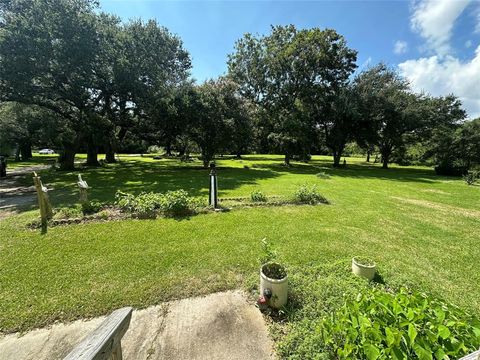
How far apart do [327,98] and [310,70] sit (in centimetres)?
303

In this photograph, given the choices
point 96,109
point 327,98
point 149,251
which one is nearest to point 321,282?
point 149,251

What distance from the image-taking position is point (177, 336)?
2664 millimetres

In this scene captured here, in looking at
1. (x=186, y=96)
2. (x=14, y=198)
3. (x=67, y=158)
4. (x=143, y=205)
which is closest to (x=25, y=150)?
(x=67, y=158)

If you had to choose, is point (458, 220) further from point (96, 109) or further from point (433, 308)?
point (96, 109)

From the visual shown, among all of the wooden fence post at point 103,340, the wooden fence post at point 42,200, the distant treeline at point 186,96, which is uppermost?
the distant treeline at point 186,96

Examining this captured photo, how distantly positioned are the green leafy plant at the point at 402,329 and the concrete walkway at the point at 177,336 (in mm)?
997

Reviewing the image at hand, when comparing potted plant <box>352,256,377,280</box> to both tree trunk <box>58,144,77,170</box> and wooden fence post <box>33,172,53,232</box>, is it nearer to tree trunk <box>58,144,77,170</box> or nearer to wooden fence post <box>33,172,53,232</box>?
wooden fence post <box>33,172,53,232</box>

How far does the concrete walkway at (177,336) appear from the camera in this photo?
2438 millimetres

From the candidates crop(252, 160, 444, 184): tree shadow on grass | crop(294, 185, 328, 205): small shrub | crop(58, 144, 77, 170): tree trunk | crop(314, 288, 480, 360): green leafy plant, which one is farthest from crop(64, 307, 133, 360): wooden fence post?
Answer: crop(58, 144, 77, 170): tree trunk

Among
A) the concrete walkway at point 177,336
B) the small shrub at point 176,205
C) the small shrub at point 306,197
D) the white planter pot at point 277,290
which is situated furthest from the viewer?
the small shrub at point 306,197

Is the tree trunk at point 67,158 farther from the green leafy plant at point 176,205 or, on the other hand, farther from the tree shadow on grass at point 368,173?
the tree shadow on grass at point 368,173

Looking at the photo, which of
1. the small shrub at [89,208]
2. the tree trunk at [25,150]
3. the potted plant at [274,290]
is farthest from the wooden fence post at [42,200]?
the tree trunk at [25,150]

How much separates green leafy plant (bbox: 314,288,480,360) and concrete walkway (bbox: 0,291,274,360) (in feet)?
3.27

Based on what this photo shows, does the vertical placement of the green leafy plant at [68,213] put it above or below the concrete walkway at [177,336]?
above
